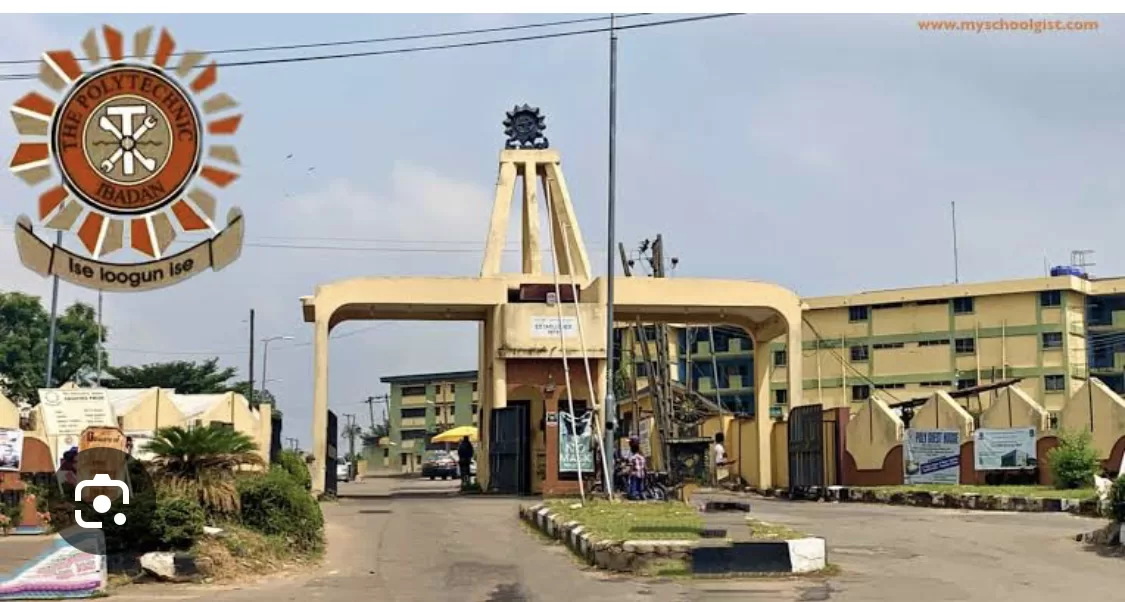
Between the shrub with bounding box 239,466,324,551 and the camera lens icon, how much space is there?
1.72 meters

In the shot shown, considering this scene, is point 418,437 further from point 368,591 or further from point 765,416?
point 368,591

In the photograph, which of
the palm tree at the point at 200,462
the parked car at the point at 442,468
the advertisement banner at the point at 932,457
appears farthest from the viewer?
the parked car at the point at 442,468

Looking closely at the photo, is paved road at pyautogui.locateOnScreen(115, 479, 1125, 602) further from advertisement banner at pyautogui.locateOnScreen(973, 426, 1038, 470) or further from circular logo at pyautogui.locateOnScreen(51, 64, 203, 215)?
advertisement banner at pyautogui.locateOnScreen(973, 426, 1038, 470)

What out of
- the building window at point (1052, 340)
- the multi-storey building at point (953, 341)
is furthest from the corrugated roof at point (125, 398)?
the building window at point (1052, 340)

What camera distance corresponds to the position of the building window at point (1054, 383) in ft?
234

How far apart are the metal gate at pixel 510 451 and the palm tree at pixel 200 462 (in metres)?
18.1

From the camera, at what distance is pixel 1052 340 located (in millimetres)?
71312

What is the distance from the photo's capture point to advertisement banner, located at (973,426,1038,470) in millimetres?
29875

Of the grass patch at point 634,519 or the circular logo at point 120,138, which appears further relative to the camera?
the grass patch at point 634,519

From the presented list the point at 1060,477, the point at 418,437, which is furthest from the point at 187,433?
the point at 418,437

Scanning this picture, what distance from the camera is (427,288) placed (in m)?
34.5

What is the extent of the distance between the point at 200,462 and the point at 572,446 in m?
15.5

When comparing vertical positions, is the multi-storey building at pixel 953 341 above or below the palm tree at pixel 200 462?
above

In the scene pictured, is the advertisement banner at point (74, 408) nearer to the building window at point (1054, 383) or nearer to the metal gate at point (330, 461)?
the metal gate at point (330, 461)
